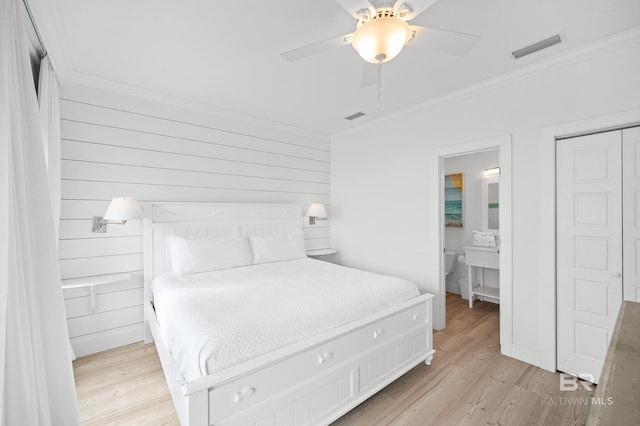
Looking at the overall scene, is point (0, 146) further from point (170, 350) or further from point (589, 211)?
point (589, 211)

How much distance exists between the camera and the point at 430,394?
2098 mm

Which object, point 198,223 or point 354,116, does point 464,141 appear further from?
point 198,223

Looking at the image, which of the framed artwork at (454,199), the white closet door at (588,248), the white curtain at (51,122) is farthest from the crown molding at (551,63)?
the white curtain at (51,122)

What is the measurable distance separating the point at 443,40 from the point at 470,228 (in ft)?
12.4

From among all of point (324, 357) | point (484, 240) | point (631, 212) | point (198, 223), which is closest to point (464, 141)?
point (631, 212)

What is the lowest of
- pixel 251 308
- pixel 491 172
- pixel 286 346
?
pixel 286 346

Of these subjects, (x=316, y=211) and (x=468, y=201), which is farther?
(x=468, y=201)

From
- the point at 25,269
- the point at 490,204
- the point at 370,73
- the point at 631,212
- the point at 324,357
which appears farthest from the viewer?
the point at 490,204

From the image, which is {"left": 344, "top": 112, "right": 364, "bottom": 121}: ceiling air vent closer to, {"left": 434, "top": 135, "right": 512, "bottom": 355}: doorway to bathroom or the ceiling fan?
{"left": 434, "top": 135, "right": 512, "bottom": 355}: doorway to bathroom

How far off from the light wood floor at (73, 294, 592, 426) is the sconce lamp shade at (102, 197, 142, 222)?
1.33 meters

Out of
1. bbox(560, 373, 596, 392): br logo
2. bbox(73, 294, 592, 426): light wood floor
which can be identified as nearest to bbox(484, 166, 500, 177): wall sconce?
bbox(73, 294, 592, 426): light wood floor

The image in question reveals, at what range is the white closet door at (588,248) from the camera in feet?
6.91

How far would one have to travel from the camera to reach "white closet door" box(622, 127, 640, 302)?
201 cm

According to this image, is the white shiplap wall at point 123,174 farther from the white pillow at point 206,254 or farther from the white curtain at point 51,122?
the white pillow at point 206,254
